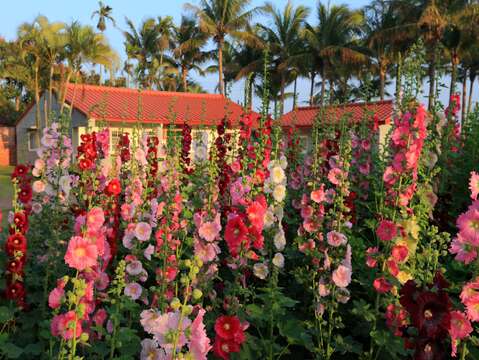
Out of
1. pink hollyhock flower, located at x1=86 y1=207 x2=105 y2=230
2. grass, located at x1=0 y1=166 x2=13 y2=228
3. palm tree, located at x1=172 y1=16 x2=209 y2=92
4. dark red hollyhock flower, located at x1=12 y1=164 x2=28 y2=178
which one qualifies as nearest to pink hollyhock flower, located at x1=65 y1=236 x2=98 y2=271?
pink hollyhock flower, located at x1=86 y1=207 x2=105 y2=230

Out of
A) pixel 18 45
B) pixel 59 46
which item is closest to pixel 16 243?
pixel 59 46

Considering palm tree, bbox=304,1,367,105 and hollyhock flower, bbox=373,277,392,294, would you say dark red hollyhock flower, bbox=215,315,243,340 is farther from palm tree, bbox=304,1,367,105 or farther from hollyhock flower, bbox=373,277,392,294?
palm tree, bbox=304,1,367,105

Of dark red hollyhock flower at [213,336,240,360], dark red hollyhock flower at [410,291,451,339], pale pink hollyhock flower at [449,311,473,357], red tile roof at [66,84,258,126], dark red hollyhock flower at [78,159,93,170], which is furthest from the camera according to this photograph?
red tile roof at [66,84,258,126]

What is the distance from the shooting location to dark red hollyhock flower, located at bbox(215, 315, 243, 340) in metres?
2.38

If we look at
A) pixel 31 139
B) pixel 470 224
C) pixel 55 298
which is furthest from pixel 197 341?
pixel 31 139

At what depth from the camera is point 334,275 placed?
314 cm

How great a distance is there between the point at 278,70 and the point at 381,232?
35500 mm

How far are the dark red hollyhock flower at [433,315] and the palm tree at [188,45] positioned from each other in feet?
122

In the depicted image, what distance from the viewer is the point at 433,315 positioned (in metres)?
2.12

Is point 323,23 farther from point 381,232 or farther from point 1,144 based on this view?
point 381,232

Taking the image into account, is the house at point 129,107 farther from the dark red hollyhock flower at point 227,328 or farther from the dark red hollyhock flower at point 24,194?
the dark red hollyhock flower at point 227,328

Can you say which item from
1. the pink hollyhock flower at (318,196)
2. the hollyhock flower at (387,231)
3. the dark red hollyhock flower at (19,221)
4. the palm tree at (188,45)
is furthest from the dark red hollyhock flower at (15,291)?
the palm tree at (188,45)

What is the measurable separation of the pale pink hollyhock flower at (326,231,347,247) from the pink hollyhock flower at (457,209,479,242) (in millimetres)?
1065

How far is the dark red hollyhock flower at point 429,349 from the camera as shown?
212cm
